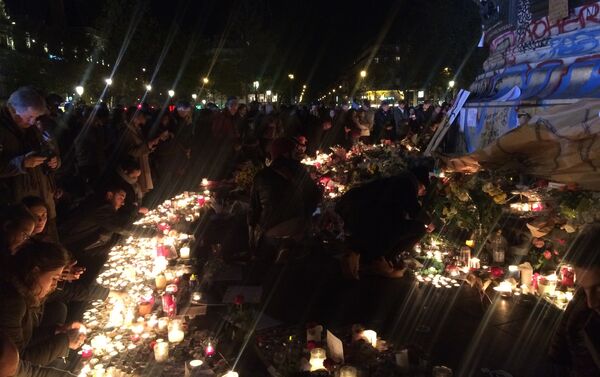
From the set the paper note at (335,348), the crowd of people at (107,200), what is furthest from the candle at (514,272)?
the paper note at (335,348)

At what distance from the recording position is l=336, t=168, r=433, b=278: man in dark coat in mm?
5781

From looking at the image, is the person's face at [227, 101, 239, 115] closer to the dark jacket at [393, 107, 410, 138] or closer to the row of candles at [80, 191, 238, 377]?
the row of candles at [80, 191, 238, 377]

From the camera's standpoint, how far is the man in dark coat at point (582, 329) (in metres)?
2.90

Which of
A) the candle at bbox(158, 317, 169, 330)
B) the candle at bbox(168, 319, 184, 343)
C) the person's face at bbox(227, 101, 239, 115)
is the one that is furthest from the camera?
the person's face at bbox(227, 101, 239, 115)

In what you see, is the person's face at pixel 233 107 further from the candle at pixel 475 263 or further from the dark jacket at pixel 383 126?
the candle at pixel 475 263

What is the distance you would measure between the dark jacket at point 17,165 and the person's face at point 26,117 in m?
0.05

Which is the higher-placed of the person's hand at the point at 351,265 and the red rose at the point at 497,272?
the red rose at the point at 497,272

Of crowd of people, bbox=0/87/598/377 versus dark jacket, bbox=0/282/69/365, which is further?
crowd of people, bbox=0/87/598/377

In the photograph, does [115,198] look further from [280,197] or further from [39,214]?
[280,197]

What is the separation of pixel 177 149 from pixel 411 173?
5681mm

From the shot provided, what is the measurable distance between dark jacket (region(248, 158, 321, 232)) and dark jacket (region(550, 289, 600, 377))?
3.34m

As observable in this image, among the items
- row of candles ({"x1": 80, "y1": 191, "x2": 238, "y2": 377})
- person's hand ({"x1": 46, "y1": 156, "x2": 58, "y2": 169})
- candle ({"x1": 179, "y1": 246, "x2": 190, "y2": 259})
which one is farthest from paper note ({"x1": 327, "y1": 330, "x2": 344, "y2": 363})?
person's hand ({"x1": 46, "y1": 156, "x2": 58, "y2": 169})

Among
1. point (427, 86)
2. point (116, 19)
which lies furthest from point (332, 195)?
point (427, 86)

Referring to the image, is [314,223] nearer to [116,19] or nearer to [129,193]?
[129,193]
